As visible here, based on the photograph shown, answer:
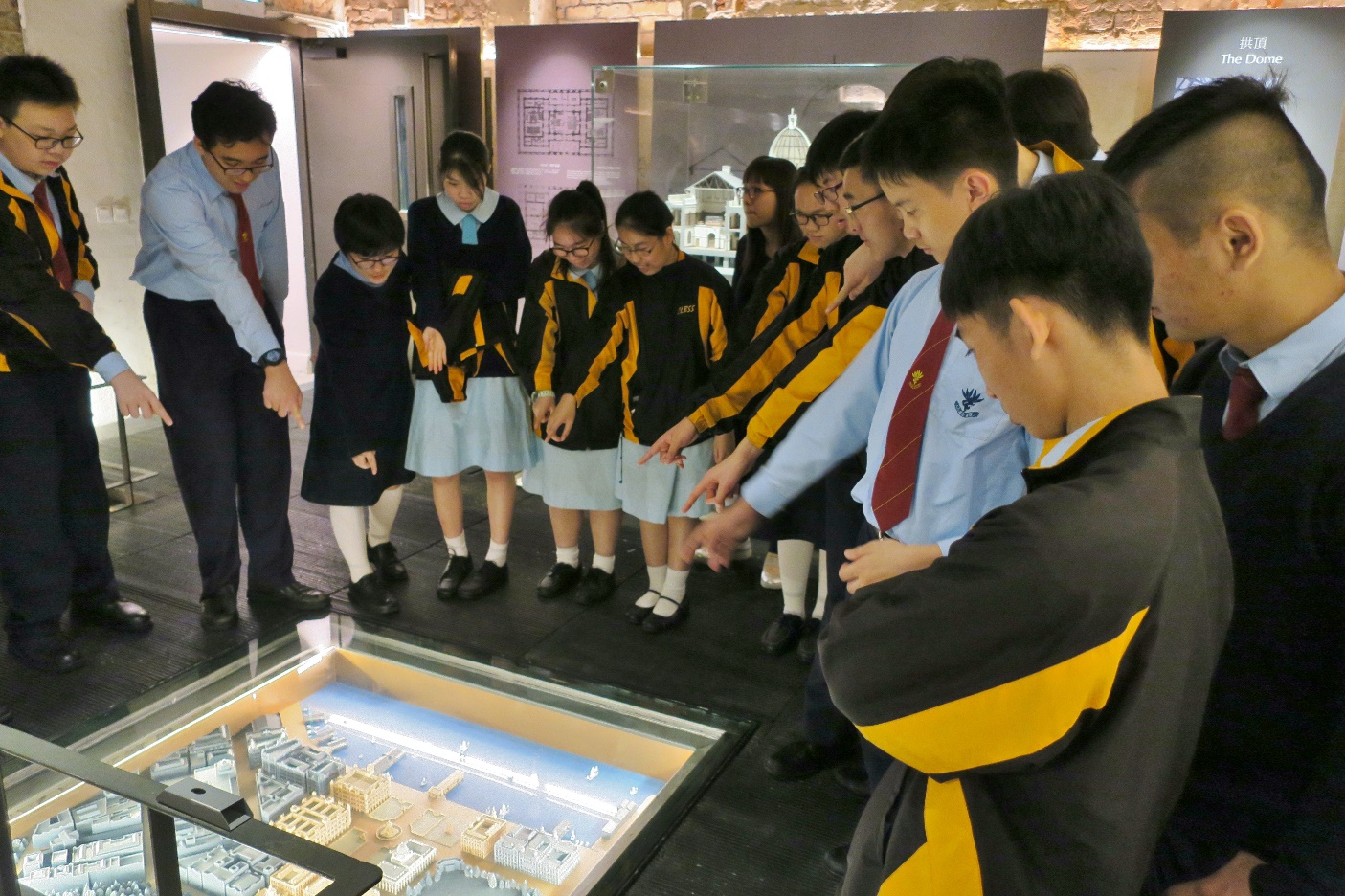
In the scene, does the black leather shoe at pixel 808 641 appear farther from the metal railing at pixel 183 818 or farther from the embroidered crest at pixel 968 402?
the metal railing at pixel 183 818

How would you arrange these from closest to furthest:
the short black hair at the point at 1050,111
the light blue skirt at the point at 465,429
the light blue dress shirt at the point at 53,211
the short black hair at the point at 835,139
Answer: the short black hair at the point at 1050,111 < the short black hair at the point at 835,139 < the light blue dress shirt at the point at 53,211 < the light blue skirt at the point at 465,429

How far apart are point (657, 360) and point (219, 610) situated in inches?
66.6

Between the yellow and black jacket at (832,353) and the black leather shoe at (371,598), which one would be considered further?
the black leather shoe at (371,598)

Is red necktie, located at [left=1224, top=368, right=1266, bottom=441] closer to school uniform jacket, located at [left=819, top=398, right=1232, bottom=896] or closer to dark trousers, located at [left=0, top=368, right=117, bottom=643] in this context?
school uniform jacket, located at [left=819, top=398, right=1232, bottom=896]

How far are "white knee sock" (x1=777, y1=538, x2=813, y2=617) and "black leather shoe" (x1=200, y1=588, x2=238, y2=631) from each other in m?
1.84

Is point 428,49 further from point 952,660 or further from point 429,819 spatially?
point 952,660

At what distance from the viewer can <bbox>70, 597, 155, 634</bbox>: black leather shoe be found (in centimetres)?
315

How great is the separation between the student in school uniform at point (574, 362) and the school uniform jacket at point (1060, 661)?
2.41 m

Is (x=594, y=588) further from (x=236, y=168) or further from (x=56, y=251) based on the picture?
(x=56, y=251)

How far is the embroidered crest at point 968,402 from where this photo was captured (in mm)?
1532

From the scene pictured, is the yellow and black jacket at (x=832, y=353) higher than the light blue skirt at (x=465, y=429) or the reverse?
higher

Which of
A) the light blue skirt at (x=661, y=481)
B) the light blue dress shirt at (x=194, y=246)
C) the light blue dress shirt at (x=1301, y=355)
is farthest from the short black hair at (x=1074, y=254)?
the light blue dress shirt at (x=194, y=246)

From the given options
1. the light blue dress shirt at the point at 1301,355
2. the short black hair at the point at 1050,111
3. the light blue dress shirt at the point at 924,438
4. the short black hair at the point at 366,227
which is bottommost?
the light blue dress shirt at the point at 924,438

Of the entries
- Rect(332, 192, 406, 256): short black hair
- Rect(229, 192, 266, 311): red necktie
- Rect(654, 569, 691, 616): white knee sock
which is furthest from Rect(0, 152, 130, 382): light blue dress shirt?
Rect(654, 569, 691, 616): white knee sock
